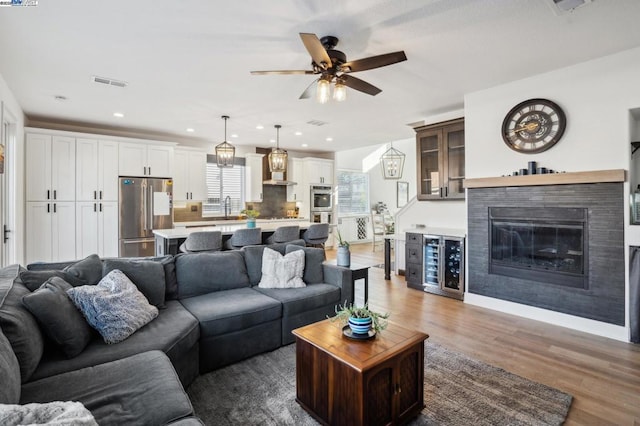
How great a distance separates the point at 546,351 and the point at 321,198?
20.9 ft

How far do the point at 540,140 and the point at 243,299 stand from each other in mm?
3683

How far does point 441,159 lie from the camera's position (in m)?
4.96

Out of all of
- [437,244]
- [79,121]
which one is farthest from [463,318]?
[79,121]

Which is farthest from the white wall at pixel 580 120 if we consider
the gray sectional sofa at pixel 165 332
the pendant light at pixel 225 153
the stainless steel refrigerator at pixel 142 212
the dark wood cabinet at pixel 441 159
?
the stainless steel refrigerator at pixel 142 212

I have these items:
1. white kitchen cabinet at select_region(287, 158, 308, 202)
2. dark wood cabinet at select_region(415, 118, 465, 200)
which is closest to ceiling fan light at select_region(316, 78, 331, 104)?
dark wood cabinet at select_region(415, 118, 465, 200)

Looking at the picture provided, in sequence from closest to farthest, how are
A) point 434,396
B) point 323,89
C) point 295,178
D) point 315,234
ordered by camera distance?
point 434,396 → point 323,89 → point 315,234 → point 295,178

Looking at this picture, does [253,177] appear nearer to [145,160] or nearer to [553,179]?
[145,160]

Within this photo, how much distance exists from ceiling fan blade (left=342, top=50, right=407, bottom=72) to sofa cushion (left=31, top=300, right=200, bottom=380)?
2.38 meters

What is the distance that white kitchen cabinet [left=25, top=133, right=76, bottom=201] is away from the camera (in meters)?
5.00

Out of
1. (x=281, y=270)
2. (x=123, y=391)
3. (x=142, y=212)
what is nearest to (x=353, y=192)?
(x=142, y=212)

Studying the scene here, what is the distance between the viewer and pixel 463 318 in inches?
146

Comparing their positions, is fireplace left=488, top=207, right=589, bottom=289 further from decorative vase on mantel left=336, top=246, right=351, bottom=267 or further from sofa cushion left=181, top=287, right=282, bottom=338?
sofa cushion left=181, top=287, right=282, bottom=338

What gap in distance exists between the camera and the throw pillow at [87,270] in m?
2.33

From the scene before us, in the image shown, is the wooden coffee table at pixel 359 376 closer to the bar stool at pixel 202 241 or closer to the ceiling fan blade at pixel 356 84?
the ceiling fan blade at pixel 356 84
